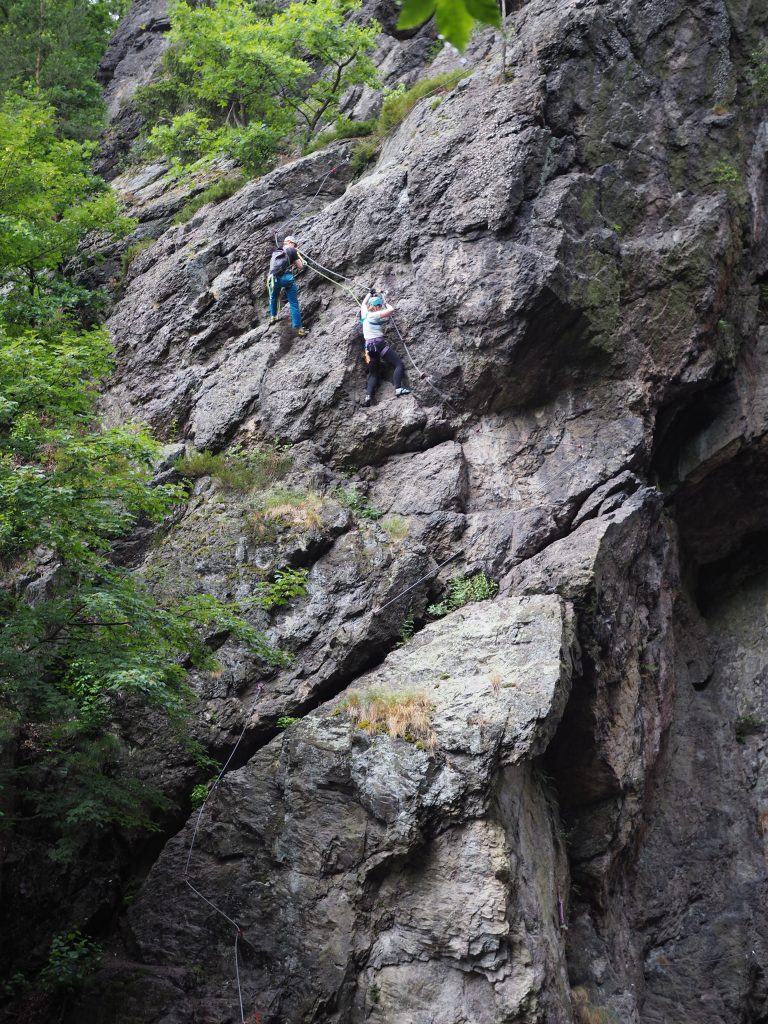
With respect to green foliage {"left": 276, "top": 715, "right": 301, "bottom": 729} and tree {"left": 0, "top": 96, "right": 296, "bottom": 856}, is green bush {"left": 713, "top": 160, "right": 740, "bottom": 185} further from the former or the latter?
green foliage {"left": 276, "top": 715, "right": 301, "bottom": 729}

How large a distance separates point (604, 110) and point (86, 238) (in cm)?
1202

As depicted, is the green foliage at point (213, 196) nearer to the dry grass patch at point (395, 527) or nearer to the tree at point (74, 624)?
the tree at point (74, 624)

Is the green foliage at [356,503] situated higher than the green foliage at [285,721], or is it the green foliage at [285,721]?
the green foliage at [356,503]

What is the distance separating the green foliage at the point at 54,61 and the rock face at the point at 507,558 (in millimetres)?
12378

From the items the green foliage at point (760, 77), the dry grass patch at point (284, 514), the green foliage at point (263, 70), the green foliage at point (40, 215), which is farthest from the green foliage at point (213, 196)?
the green foliage at point (760, 77)

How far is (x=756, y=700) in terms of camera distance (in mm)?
13523

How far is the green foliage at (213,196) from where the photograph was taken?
18.7 meters

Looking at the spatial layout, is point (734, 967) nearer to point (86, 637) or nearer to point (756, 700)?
point (756, 700)

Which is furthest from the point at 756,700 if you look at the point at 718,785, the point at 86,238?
the point at 86,238

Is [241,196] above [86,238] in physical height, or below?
below

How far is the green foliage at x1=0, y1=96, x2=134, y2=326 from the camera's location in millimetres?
15375

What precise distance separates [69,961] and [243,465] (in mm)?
6995

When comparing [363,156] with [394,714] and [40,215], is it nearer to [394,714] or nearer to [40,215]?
[40,215]

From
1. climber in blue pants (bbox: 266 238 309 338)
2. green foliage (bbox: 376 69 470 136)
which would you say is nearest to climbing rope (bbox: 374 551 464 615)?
climber in blue pants (bbox: 266 238 309 338)
